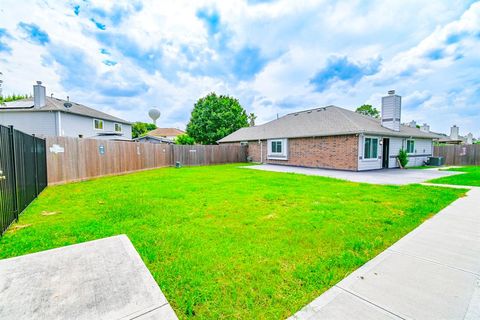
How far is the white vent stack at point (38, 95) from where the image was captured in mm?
18656

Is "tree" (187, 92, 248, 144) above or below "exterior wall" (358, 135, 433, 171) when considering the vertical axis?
above

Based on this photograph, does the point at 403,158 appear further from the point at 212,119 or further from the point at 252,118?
the point at 252,118

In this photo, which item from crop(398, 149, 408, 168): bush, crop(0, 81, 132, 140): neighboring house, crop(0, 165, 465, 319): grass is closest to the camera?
crop(0, 165, 465, 319): grass

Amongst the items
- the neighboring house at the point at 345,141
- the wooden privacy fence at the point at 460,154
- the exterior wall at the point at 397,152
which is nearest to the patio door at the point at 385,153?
the neighboring house at the point at 345,141

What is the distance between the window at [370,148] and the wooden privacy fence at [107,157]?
12639 millimetres

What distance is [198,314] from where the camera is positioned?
6.27ft

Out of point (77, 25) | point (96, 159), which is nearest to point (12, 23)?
Result: point (77, 25)

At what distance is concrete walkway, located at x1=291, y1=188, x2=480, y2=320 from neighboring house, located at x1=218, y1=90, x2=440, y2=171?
10.7 metres

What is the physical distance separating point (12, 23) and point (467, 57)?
24.3 m

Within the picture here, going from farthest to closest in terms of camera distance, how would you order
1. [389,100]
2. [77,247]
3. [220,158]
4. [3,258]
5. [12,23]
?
[220,158] < [389,100] < [12,23] < [77,247] < [3,258]

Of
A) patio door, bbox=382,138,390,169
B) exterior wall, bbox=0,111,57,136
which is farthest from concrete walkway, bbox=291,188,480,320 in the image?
exterior wall, bbox=0,111,57,136

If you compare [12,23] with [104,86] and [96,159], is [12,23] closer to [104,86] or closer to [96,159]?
[96,159]

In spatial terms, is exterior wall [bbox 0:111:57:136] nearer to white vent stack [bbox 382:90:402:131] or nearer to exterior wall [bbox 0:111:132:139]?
exterior wall [bbox 0:111:132:139]

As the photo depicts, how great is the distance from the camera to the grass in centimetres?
220
